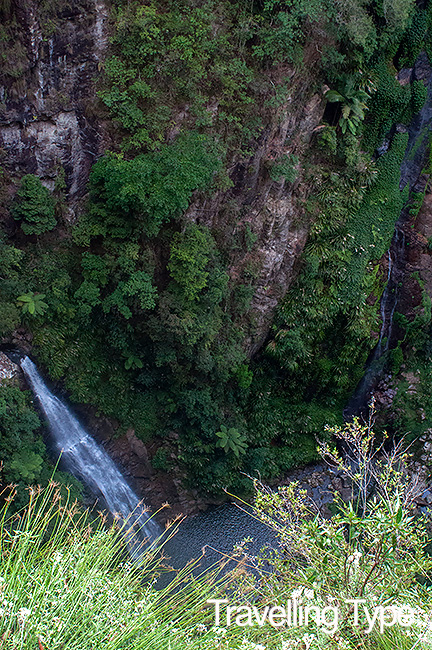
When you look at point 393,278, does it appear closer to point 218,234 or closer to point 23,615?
point 218,234

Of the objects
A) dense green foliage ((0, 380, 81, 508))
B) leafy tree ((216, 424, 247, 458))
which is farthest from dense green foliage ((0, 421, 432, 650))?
leafy tree ((216, 424, 247, 458))

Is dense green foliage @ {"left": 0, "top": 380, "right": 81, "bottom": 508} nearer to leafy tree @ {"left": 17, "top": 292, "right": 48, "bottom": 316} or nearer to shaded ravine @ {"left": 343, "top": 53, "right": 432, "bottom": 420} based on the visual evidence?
leafy tree @ {"left": 17, "top": 292, "right": 48, "bottom": 316}

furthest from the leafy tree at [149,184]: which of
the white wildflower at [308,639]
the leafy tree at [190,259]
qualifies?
the white wildflower at [308,639]

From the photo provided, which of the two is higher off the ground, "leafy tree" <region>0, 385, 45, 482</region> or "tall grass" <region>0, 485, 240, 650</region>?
"tall grass" <region>0, 485, 240, 650</region>

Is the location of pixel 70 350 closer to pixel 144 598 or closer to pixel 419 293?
pixel 144 598

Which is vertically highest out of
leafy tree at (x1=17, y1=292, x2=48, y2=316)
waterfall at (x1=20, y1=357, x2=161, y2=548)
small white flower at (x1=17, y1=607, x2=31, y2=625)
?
leafy tree at (x1=17, y1=292, x2=48, y2=316)
